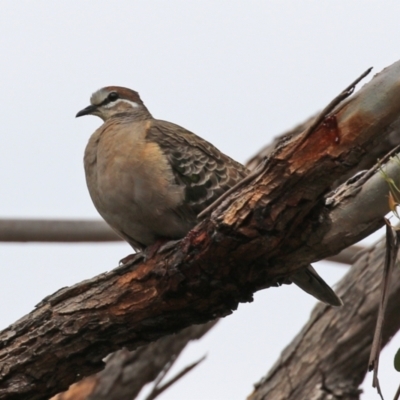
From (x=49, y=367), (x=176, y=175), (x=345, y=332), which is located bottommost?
(x=345, y=332)

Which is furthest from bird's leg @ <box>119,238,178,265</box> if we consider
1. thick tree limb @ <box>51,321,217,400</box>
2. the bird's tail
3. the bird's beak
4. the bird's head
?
thick tree limb @ <box>51,321,217,400</box>

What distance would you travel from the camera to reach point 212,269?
4379 mm

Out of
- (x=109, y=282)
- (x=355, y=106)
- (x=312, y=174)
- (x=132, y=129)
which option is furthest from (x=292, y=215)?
(x=132, y=129)

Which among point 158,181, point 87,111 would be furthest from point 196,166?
point 87,111

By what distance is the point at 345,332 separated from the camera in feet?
20.8

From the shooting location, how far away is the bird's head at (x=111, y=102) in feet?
22.8

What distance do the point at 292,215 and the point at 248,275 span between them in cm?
45

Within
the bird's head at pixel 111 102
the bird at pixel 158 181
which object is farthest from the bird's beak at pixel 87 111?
the bird at pixel 158 181

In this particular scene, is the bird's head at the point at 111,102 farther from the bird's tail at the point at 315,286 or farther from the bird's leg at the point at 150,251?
the bird's tail at the point at 315,286

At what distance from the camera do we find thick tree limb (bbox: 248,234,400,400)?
6262mm

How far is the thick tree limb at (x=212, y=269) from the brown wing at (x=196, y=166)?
2.57ft

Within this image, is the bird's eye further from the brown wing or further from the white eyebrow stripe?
the brown wing

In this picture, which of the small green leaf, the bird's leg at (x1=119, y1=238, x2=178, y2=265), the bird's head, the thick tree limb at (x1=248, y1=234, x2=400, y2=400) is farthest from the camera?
the bird's head

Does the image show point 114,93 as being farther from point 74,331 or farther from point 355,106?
point 355,106
